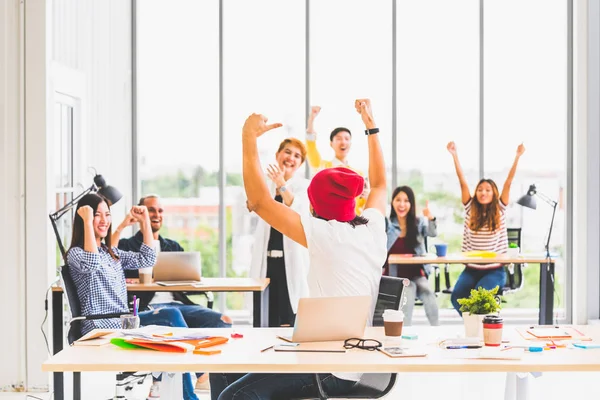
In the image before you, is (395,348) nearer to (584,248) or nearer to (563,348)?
(563,348)

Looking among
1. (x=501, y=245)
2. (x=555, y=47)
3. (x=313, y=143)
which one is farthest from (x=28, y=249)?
(x=555, y=47)

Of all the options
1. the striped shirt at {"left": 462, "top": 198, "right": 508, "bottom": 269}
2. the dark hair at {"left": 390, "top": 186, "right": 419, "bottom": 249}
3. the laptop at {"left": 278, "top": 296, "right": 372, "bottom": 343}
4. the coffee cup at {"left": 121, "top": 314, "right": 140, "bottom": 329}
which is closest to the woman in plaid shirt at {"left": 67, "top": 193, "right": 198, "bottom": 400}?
the coffee cup at {"left": 121, "top": 314, "right": 140, "bottom": 329}

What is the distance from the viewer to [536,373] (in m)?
3.22

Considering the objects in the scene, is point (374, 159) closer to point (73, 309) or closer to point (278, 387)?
point (278, 387)

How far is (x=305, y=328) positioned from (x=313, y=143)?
4492 millimetres

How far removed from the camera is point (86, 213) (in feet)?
16.1

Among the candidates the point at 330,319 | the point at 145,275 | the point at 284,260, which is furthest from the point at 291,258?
the point at 330,319

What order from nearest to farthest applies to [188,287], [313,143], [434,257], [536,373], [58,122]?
1. [536,373]
2. [188,287]
3. [58,122]
4. [434,257]
5. [313,143]

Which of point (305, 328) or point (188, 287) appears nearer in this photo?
point (305, 328)

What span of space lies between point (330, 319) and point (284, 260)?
10.7 feet

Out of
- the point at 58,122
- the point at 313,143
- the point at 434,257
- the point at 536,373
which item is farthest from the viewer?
A: the point at 313,143

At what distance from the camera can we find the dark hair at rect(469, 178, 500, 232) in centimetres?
730

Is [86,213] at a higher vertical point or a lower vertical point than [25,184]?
lower

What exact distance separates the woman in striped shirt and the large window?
0.99 meters
